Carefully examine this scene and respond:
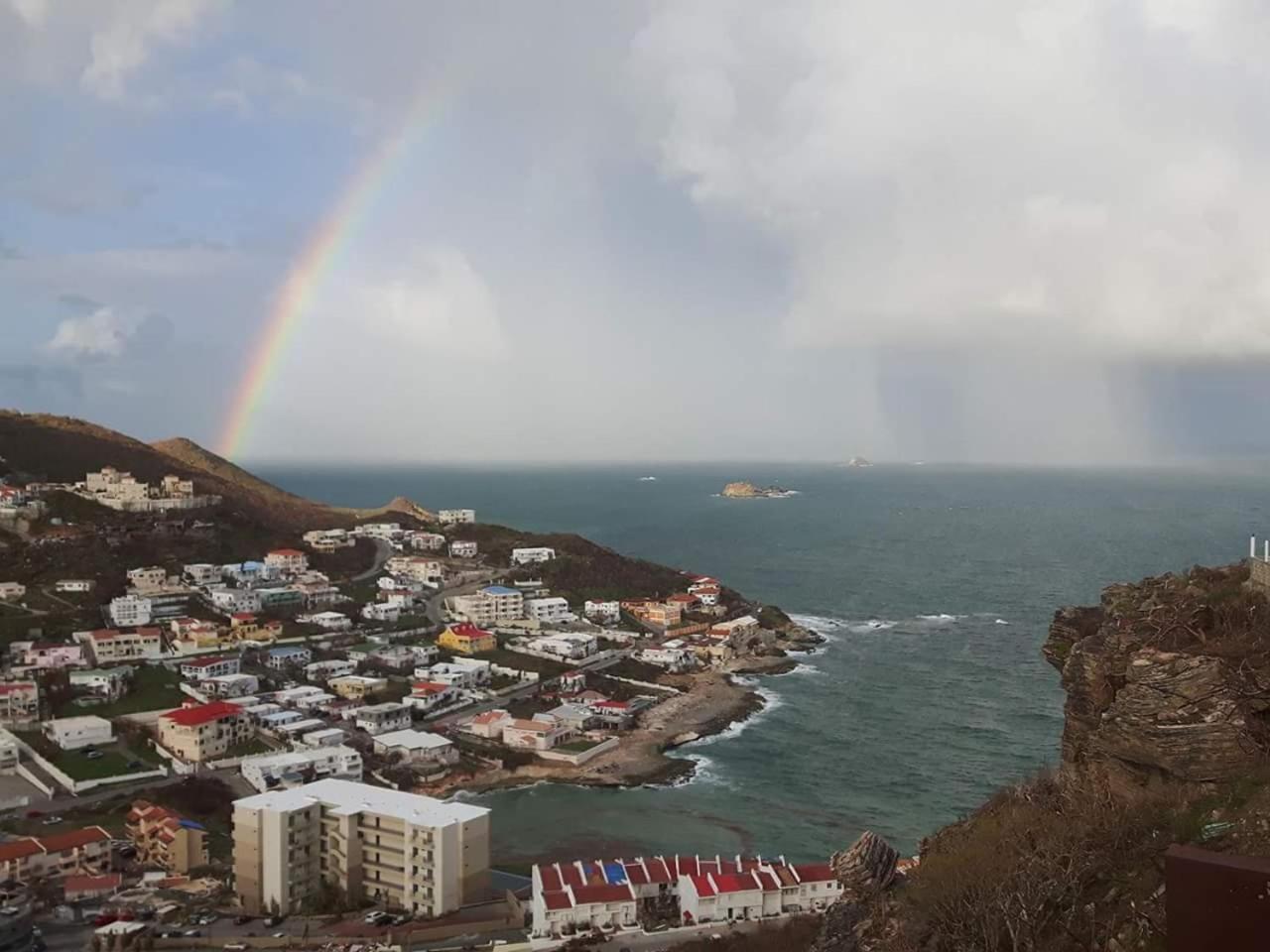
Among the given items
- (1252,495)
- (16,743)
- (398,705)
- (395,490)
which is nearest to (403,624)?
(398,705)

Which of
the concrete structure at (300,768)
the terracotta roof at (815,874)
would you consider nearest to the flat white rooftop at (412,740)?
the concrete structure at (300,768)

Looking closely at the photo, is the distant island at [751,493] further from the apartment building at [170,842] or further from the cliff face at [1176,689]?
the cliff face at [1176,689]

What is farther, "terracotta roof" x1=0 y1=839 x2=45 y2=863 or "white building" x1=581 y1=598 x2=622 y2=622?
"white building" x1=581 y1=598 x2=622 y2=622

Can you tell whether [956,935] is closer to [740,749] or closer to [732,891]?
[732,891]

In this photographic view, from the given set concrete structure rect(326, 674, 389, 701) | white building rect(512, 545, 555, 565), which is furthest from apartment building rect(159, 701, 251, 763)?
white building rect(512, 545, 555, 565)

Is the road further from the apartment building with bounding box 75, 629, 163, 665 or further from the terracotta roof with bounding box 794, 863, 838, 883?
the terracotta roof with bounding box 794, 863, 838, 883

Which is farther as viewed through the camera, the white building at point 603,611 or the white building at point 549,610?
the white building at point 603,611
